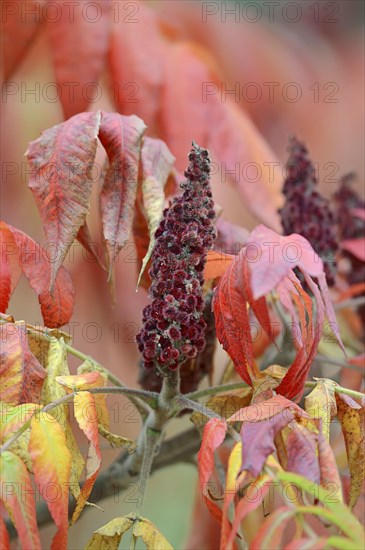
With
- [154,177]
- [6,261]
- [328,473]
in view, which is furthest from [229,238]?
[328,473]

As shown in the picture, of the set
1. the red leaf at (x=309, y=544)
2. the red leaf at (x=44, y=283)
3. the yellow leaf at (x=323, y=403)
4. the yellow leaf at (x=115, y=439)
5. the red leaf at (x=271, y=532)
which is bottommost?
the red leaf at (x=309, y=544)

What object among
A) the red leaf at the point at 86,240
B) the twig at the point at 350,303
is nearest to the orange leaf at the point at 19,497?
the red leaf at the point at 86,240

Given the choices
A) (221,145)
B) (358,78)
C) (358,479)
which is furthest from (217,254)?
(358,78)

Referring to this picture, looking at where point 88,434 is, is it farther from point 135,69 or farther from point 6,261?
point 135,69

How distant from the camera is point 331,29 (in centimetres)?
176

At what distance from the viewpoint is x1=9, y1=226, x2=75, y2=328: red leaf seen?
2.14 ft

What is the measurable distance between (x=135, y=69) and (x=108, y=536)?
0.56 m

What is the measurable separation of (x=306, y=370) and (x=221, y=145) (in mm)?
470

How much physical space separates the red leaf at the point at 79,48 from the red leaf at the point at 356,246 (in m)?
0.37

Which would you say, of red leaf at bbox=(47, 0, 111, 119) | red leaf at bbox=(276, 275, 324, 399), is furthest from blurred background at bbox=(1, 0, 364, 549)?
red leaf at bbox=(276, 275, 324, 399)

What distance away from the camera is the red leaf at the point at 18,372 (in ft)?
1.82

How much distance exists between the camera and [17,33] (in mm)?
943

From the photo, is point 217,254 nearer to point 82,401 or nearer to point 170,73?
point 82,401

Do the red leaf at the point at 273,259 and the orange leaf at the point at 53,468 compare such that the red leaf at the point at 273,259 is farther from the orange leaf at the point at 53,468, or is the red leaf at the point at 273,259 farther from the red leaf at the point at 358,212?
the red leaf at the point at 358,212
